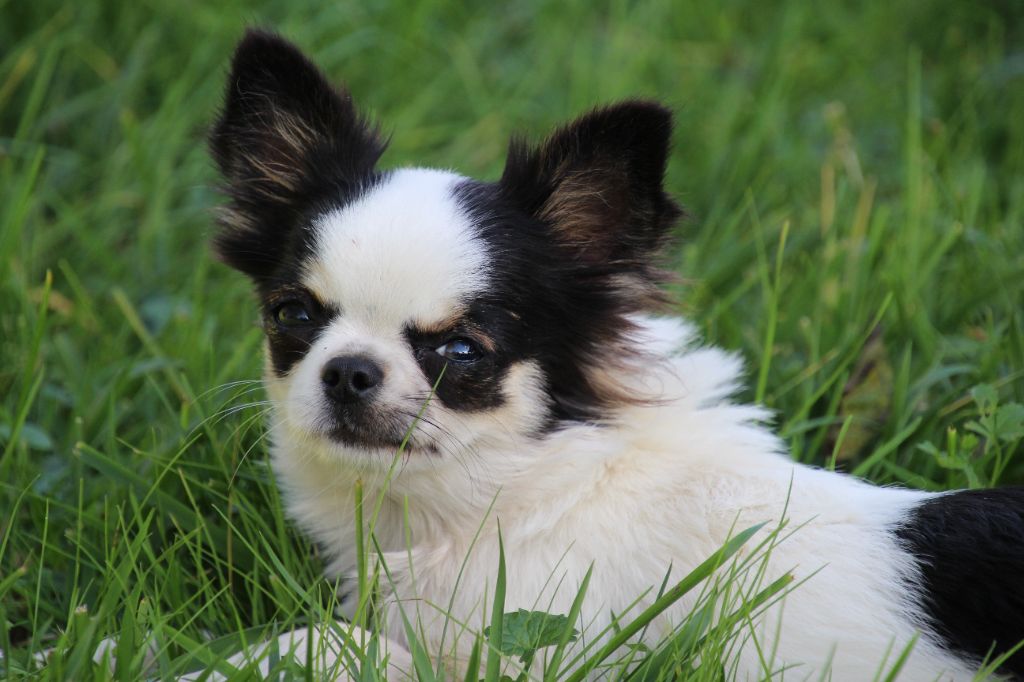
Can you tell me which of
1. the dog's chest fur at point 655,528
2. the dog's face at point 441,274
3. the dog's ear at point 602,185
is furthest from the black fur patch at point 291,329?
the dog's ear at point 602,185

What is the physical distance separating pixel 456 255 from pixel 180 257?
238 cm

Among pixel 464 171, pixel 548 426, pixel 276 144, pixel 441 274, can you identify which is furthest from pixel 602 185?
pixel 464 171

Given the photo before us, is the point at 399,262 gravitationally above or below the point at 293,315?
above

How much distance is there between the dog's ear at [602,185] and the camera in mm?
2783

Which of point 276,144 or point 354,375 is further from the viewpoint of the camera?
point 276,144

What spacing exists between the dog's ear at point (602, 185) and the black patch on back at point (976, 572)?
93 centimetres

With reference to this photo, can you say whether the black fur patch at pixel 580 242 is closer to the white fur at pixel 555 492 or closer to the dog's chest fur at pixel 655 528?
the white fur at pixel 555 492

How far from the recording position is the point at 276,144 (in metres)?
3.10

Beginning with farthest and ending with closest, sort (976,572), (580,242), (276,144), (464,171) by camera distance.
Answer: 1. (464,171)
2. (276,144)
3. (580,242)
4. (976,572)

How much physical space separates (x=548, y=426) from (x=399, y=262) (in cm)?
54

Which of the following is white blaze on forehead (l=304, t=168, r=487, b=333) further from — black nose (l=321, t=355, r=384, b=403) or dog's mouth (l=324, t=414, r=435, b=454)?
dog's mouth (l=324, t=414, r=435, b=454)

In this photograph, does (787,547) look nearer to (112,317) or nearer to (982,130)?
(112,317)

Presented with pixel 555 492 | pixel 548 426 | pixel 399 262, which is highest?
pixel 399 262

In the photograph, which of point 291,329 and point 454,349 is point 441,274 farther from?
point 291,329
